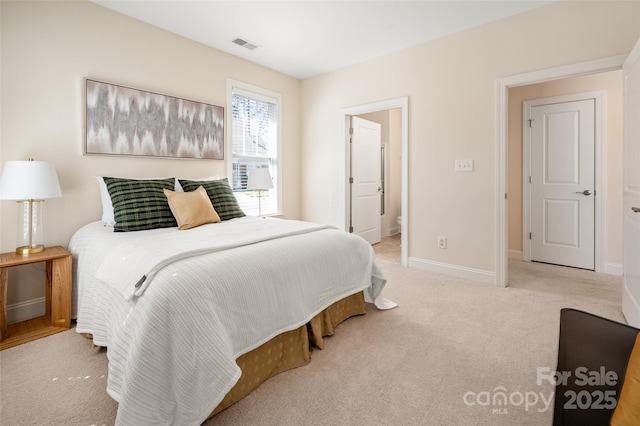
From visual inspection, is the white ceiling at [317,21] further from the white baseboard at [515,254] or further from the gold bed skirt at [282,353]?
the white baseboard at [515,254]

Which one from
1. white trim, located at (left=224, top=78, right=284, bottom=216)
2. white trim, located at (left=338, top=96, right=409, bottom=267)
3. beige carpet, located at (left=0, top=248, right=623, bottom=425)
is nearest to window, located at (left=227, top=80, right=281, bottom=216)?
white trim, located at (left=224, top=78, right=284, bottom=216)

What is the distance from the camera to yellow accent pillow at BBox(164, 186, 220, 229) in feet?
8.37

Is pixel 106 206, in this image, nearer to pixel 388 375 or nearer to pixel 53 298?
pixel 53 298

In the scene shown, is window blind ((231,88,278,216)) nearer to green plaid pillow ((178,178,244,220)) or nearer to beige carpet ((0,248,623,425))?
green plaid pillow ((178,178,244,220))

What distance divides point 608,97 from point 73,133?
5417 mm

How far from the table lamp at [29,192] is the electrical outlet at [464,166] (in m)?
3.58

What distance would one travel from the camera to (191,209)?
103 inches

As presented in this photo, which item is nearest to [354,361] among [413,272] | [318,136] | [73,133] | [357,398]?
[357,398]

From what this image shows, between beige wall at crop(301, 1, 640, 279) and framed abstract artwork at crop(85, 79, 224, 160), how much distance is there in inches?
76.4

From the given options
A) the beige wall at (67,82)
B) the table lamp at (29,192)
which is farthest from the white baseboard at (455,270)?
the table lamp at (29,192)

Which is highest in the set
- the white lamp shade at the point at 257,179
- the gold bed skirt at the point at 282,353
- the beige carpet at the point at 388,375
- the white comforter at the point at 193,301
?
the white lamp shade at the point at 257,179

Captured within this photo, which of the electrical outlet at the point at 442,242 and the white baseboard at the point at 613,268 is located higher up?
the electrical outlet at the point at 442,242

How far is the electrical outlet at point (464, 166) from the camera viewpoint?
10.9 ft

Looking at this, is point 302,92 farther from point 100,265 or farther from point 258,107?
point 100,265
